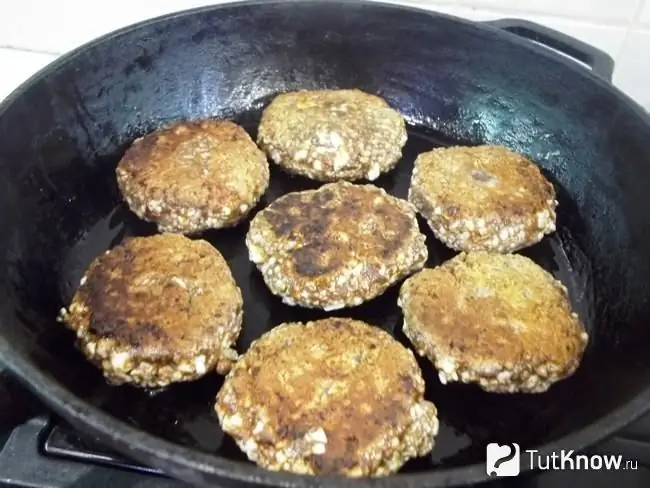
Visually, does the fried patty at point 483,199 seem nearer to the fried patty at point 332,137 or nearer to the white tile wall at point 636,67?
the fried patty at point 332,137

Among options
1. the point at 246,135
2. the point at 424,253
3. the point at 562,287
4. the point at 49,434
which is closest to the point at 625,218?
the point at 562,287

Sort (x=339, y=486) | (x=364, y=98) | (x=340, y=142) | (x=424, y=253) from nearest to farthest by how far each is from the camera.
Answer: (x=339, y=486)
(x=424, y=253)
(x=340, y=142)
(x=364, y=98)

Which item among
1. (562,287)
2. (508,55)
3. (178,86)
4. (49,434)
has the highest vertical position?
(508,55)

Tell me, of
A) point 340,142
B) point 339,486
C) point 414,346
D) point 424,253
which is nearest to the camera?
point 339,486

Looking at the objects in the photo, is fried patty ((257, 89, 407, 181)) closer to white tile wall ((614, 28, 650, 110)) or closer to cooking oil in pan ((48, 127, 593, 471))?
cooking oil in pan ((48, 127, 593, 471))

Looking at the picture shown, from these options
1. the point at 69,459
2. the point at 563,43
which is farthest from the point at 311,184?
the point at 69,459

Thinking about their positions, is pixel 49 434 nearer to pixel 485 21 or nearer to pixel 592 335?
pixel 592 335

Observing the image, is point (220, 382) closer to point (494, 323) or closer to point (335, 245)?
point (335, 245)
